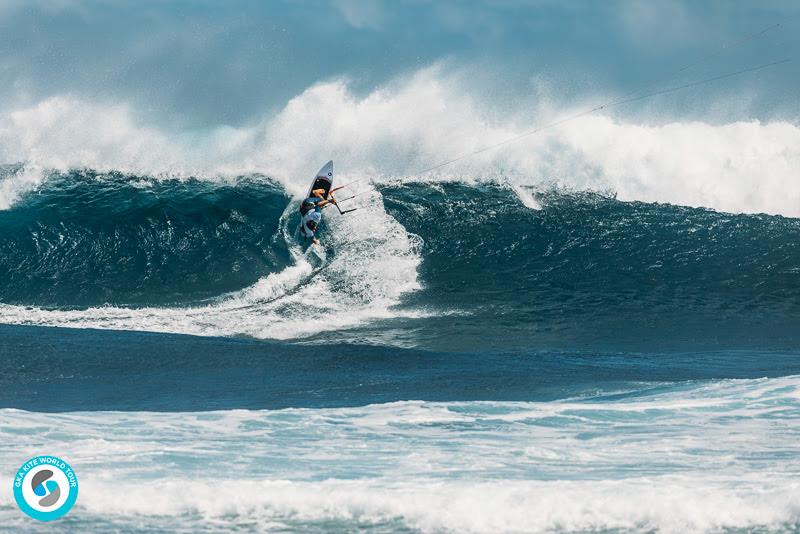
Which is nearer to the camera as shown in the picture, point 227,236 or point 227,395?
point 227,395

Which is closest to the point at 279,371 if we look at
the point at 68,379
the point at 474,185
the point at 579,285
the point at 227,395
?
the point at 227,395

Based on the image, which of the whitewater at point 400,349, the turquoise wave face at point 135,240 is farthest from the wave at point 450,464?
the turquoise wave face at point 135,240

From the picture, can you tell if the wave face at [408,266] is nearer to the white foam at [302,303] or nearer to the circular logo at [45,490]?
the white foam at [302,303]

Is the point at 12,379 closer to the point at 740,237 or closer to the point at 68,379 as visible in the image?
the point at 68,379

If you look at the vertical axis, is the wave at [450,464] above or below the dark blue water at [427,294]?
below

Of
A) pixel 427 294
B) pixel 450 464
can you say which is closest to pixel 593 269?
pixel 427 294

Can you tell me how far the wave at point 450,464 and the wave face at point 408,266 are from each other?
4868 mm

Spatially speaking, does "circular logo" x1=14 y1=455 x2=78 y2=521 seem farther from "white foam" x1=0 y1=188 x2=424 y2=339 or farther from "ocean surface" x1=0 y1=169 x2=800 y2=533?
"white foam" x1=0 y1=188 x2=424 y2=339

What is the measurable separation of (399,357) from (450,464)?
17.9 ft

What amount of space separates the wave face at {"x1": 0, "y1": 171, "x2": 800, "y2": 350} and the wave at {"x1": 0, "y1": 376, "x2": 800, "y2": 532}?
487 centimetres

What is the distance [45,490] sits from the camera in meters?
9.39

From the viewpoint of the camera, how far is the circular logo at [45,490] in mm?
9086

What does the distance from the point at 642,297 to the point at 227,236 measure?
1027 centimetres

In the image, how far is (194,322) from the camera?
18.7 meters
